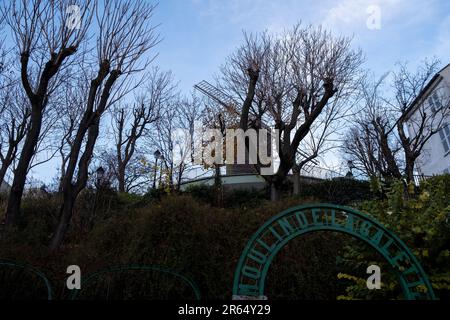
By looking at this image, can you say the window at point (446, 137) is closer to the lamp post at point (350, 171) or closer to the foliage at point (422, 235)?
the lamp post at point (350, 171)

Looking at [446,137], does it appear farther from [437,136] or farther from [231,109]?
[231,109]

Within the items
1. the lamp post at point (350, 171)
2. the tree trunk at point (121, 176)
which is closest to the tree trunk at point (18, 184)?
the tree trunk at point (121, 176)

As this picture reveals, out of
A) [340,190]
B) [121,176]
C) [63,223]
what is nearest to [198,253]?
[63,223]

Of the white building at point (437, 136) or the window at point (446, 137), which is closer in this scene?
the white building at point (437, 136)

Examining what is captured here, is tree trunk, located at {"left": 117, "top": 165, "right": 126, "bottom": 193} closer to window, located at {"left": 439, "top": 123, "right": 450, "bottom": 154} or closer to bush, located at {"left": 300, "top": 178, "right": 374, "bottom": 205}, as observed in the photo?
bush, located at {"left": 300, "top": 178, "right": 374, "bottom": 205}

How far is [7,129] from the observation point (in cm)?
1562

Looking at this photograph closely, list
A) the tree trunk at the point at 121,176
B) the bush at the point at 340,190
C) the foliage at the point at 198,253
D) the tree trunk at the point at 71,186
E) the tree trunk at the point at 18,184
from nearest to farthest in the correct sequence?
the foliage at the point at 198,253
the tree trunk at the point at 18,184
the tree trunk at the point at 71,186
the bush at the point at 340,190
the tree trunk at the point at 121,176

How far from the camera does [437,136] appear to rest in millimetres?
23266

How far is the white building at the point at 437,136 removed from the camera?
803 inches

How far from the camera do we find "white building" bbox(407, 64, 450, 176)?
2039 centimetres

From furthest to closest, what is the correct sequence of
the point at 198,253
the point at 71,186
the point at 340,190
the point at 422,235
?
1. the point at 340,190
2. the point at 71,186
3. the point at 198,253
4. the point at 422,235

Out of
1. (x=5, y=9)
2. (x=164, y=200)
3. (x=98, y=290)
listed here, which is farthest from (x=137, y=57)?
(x=98, y=290)

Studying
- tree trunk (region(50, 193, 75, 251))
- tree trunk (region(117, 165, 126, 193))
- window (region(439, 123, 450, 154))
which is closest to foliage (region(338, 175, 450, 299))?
tree trunk (region(50, 193, 75, 251))
